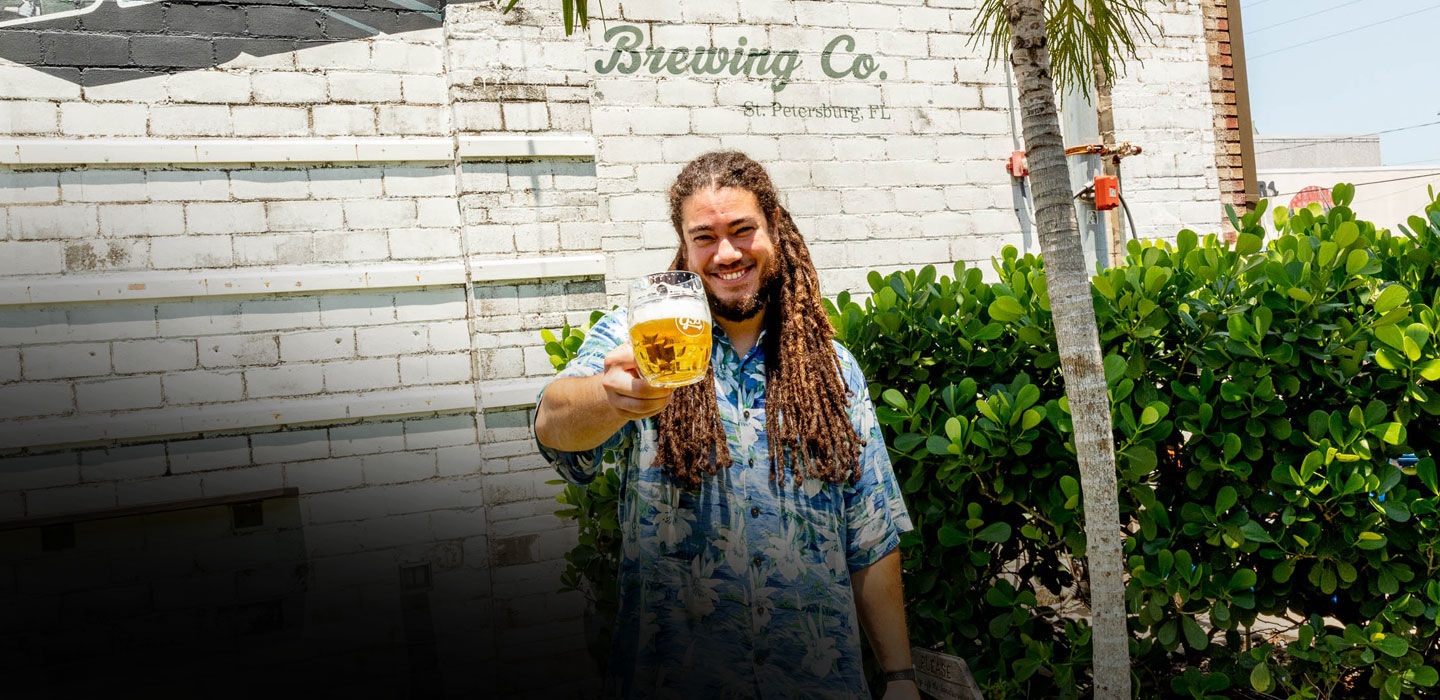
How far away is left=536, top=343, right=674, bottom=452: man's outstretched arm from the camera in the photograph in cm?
149

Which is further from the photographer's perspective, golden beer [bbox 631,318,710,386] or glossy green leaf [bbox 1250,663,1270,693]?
glossy green leaf [bbox 1250,663,1270,693]

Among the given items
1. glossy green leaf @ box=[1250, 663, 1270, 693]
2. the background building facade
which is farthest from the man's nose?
the background building facade

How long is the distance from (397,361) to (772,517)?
3433mm

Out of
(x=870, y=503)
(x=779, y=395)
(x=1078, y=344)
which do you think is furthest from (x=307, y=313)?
(x=1078, y=344)

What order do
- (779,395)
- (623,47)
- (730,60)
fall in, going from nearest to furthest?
(779,395)
(623,47)
(730,60)

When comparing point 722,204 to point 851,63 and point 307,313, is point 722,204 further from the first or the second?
point 851,63

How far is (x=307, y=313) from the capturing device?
15.0 ft

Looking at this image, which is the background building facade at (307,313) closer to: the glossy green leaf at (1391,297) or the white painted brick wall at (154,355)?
the white painted brick wall at (154,355)

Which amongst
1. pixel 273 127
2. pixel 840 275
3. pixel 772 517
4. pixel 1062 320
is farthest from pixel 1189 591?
pixel 273 127

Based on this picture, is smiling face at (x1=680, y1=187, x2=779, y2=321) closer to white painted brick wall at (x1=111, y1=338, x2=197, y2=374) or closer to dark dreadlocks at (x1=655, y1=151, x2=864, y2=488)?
dark dreadlocks at (x1=655, y1=151, x2=864, y2=488)

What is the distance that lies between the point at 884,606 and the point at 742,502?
40 centimetres

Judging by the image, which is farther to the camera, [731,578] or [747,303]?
[747,303]

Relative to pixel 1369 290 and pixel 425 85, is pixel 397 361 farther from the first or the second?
pixel 1369 290

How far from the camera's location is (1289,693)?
2.46m
